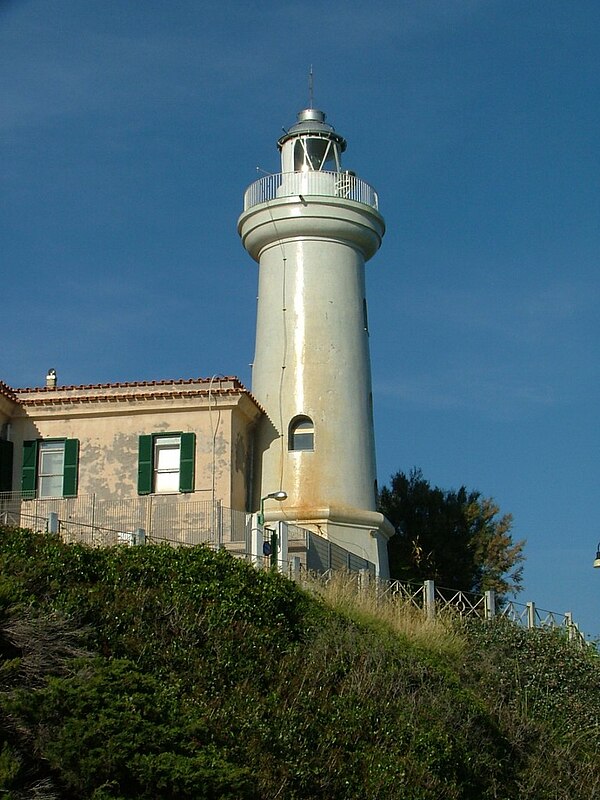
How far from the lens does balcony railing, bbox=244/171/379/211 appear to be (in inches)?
1407

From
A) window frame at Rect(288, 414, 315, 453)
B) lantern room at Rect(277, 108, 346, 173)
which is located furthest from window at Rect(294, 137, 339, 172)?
window frame at Rect(288, 414, 315, 453)

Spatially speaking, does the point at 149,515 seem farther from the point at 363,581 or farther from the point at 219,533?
the point at 363,581

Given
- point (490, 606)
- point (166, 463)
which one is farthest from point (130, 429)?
point (490, 606)

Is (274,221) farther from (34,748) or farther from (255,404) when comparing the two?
(34,748)

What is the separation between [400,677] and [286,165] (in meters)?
19.0

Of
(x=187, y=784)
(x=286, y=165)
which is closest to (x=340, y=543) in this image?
(x=286, y=165)

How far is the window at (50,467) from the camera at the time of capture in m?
31.7

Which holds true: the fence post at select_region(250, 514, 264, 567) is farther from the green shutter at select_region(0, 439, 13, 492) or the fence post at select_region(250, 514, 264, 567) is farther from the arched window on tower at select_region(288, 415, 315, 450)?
the green shutter at select_region(0, 439, 13, 492)

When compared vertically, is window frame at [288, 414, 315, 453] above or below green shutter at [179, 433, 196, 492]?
above

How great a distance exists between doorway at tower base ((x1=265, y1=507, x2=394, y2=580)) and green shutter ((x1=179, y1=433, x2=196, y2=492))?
8.62 feet

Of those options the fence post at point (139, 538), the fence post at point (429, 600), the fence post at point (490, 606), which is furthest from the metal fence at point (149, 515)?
the fence post at point (490, 606)

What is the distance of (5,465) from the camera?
105ft

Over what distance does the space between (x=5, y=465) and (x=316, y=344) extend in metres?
8.52

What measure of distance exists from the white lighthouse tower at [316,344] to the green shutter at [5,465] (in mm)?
6214
